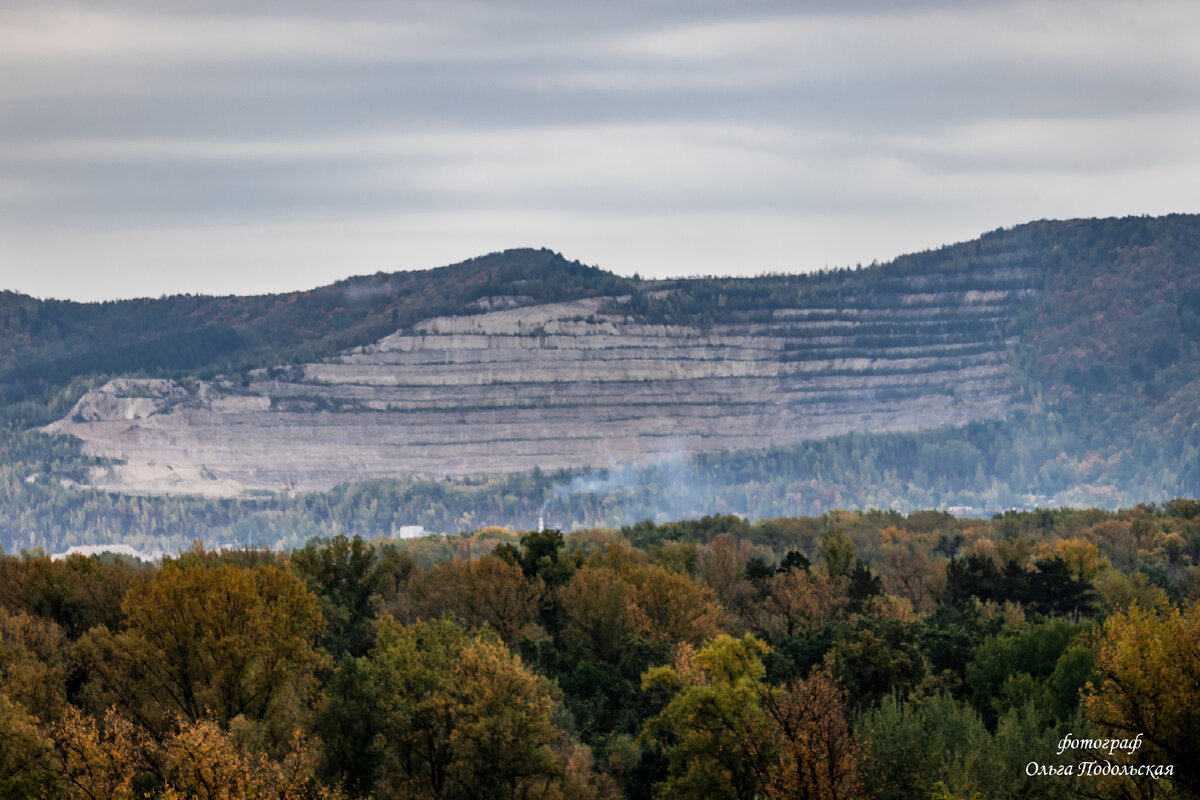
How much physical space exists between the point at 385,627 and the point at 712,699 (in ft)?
62.4

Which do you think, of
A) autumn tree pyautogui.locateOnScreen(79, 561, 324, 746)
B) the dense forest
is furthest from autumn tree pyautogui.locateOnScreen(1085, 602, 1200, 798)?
autumn tree pyautogui.locateOnScreen(79, 561, 324, 746)

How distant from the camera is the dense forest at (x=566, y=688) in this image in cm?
6938

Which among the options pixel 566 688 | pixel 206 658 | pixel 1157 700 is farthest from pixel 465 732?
pixel 1157 700

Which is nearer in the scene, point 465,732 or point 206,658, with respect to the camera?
point 465,732

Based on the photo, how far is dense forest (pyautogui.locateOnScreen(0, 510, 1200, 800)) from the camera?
228 ft

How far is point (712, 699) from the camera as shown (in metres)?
85.9

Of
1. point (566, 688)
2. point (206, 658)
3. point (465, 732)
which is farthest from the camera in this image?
point (566, 688)

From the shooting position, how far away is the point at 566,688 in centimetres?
10794

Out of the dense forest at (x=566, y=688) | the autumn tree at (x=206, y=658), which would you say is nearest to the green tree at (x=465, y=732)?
the dense forest at (x=566, y=688)

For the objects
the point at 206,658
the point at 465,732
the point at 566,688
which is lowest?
the point at 566,688

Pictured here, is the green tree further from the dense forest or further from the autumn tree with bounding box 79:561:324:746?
→ the autumn tree with bounding box 79:561:324:746

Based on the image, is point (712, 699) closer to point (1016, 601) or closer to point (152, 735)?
point (152, 735)

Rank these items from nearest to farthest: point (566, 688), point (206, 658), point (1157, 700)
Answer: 1. point (1157, 700)
2. point (206, 658)
3. point (566, 688)

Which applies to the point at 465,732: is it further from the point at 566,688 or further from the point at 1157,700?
the point at 1157,700
